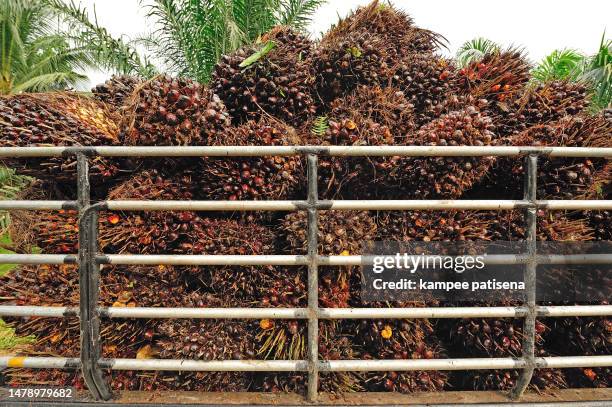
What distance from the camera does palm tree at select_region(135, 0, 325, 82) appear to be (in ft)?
22.0

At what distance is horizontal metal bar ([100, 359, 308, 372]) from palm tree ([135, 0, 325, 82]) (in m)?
5.81

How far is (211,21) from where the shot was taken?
269 inches

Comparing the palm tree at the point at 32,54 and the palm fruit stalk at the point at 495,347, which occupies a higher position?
the palm tree at the point at 32,54

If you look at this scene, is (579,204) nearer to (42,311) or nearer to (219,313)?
(219,313)

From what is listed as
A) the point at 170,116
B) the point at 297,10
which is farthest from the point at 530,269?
the point at 297,10

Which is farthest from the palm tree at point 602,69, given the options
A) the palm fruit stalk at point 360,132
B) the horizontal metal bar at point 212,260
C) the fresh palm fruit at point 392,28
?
the horizontal metal bar at point 212,260

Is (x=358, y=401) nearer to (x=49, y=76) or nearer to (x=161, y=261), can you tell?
(x=161, y=261)

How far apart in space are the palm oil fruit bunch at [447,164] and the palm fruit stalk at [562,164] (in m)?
0.15

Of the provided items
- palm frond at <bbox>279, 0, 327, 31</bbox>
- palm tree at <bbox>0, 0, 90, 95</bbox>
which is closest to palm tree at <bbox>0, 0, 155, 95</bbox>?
palm tree at <bbox>0, 0, 90, 95</bbox>

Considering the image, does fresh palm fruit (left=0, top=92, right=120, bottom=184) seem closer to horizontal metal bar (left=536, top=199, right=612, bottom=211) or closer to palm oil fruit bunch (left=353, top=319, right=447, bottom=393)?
palm oil fruit bunch (left=353, top=319, right=447, bottom=393)

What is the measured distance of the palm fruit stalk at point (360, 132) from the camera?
5.99 feet

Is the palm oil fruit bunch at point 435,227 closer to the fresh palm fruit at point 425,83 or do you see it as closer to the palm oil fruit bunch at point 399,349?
the palm oil fruit bunch at point 399,349

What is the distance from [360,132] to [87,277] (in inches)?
49.8

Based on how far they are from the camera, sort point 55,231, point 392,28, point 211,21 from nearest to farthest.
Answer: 1. point 55,231
2. point 392,28
3. point 211,21
